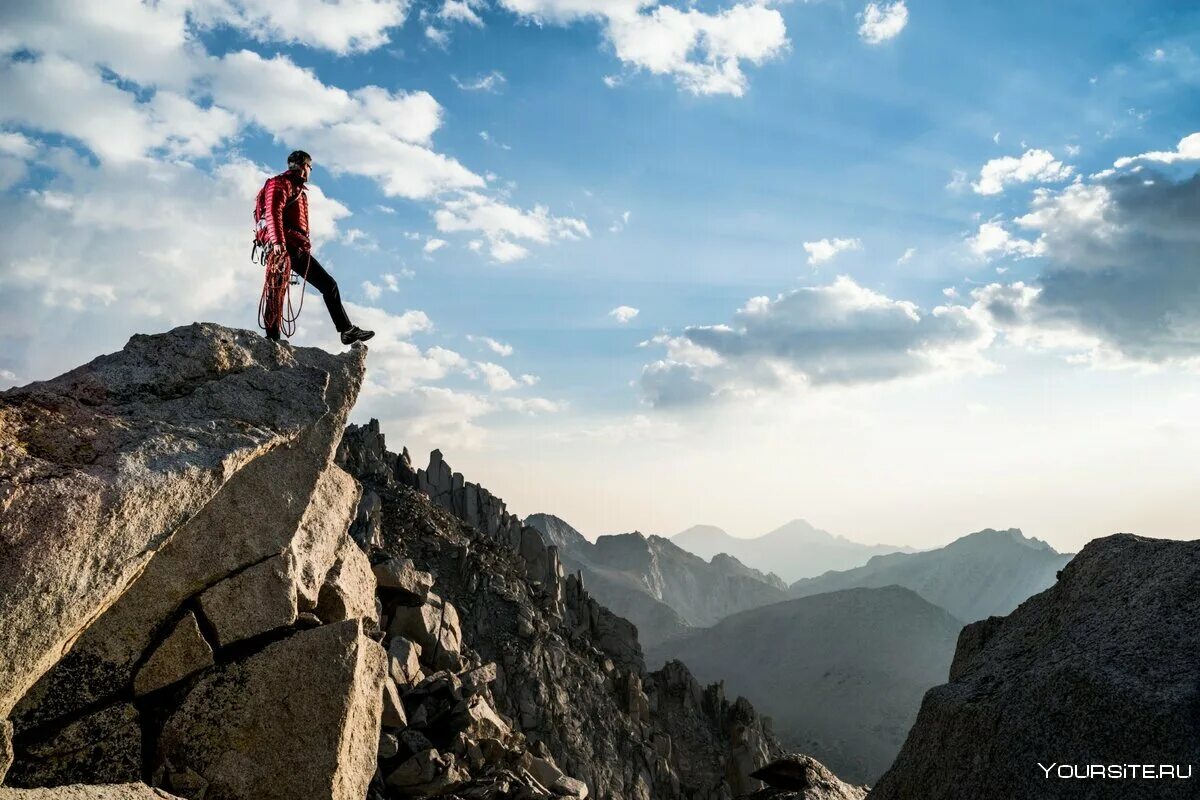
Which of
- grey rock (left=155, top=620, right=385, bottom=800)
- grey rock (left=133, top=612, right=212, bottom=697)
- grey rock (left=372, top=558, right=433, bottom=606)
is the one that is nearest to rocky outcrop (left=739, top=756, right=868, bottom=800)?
grey rock (left=155, top=620, right=385, bottom=800)

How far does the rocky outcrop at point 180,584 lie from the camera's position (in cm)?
740

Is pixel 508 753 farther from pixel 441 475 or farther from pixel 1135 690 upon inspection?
pixel 441 475

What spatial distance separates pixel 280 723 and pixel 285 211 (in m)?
8.44

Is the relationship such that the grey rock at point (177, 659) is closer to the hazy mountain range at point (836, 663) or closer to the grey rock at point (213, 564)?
the grey rock at point (213, 564)

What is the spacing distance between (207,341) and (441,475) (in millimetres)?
52471

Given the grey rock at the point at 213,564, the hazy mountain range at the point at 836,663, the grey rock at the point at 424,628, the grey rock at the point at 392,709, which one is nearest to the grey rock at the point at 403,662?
the grey rock at the point at 392,709

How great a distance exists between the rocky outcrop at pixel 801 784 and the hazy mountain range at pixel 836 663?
11318 centimetres

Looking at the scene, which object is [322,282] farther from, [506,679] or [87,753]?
[506,679]

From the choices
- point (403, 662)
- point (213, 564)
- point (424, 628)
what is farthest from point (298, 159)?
point (424, 628)

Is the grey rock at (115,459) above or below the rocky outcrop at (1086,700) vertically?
above

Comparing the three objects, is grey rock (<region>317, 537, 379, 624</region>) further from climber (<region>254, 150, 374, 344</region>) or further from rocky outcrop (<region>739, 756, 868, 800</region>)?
rocky outcrop (<region>739, 756, 868, 800</region>)

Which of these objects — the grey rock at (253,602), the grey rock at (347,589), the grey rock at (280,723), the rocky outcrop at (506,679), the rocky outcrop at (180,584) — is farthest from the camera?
the rocky outcrop at (506,679)

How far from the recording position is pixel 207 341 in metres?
11.0

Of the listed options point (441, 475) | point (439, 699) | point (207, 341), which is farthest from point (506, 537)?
point (207, 341)
